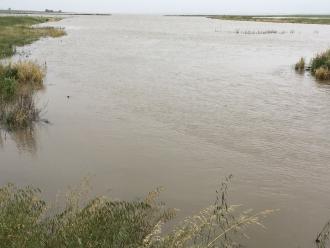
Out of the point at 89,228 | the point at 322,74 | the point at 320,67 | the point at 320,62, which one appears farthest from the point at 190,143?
the point at 320,62

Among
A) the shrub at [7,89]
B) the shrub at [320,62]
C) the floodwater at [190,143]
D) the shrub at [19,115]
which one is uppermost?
the shrub at [320,62]

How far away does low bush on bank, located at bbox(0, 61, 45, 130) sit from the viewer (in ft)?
41.0

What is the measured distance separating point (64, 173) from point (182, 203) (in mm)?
2910

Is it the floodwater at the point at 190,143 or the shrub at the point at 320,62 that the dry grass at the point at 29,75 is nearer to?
the floodwater at the point at 190,143

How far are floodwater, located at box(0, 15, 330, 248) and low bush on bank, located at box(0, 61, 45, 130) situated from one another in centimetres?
59

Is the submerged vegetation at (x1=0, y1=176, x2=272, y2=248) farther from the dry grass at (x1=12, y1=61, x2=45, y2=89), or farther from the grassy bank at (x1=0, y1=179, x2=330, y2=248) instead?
the dry grass at (x1=12, y1=61, x2=45, y2=89)

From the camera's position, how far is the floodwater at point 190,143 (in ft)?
27.2

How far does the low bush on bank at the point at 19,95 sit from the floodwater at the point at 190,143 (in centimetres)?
59

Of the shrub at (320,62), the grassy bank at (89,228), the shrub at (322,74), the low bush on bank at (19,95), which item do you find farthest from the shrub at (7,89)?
the shrub at (320,62)

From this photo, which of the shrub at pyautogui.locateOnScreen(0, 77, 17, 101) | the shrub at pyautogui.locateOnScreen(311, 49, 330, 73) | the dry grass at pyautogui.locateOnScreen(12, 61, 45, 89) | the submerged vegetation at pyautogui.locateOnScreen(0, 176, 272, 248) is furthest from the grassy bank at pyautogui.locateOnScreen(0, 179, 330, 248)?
the shrub at pyautogui.locateOnScreen(311, 49, 330, 73)

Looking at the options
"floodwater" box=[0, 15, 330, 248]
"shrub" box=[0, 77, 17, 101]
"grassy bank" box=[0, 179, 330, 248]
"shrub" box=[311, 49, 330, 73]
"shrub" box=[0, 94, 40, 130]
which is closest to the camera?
"grassy bank" box=[0, 179, 330, 248]

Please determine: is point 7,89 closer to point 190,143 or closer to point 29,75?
point 29,75

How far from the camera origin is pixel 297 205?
800cm

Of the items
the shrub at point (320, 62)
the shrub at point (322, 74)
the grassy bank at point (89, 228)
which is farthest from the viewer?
the shrub at point (320, 62)
